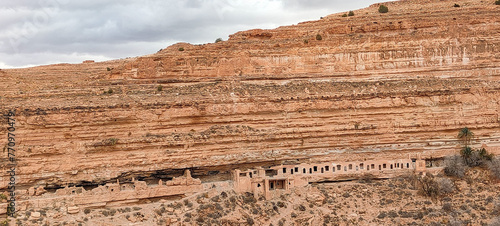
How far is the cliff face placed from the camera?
27.2 meters

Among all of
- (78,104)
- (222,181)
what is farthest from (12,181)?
(222,181)

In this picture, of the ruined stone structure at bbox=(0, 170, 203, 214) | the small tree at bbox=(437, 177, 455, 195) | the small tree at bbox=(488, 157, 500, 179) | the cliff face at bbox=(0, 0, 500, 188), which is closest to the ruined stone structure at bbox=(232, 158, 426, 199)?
the cliff face at bbox=(0, 0, 500, 188)

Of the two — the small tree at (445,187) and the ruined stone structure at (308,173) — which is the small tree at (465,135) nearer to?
the ruined stone structure at (308,173)

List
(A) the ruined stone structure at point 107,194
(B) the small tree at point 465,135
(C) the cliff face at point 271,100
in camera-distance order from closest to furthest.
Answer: (A) the ruined stone structure at point 107,194, (C) the cliff face at point 271,100, (B) the small tree at point 465,135

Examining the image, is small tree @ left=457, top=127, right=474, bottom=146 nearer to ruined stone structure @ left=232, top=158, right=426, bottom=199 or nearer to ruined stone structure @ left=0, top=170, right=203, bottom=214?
ruined stone structure @ left=232, top=158, right=426, bottom=199

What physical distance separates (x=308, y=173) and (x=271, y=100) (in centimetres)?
430

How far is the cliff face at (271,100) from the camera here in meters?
27.2

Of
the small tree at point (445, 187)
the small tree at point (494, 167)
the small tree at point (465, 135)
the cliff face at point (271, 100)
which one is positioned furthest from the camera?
the small tree at point (465, 135)

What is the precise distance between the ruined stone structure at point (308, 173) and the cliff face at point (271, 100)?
78 centimetres

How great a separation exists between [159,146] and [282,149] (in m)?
6.46

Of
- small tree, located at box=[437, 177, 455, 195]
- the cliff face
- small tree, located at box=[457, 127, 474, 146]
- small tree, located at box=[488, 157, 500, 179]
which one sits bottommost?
small tree, located at box=[437, 177, 455, 195]

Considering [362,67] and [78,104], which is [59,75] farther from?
[362,67]

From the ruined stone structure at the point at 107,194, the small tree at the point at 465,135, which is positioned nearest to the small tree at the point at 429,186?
the small tree at the point at 465,135

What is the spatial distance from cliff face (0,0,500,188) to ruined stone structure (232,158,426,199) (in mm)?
775
